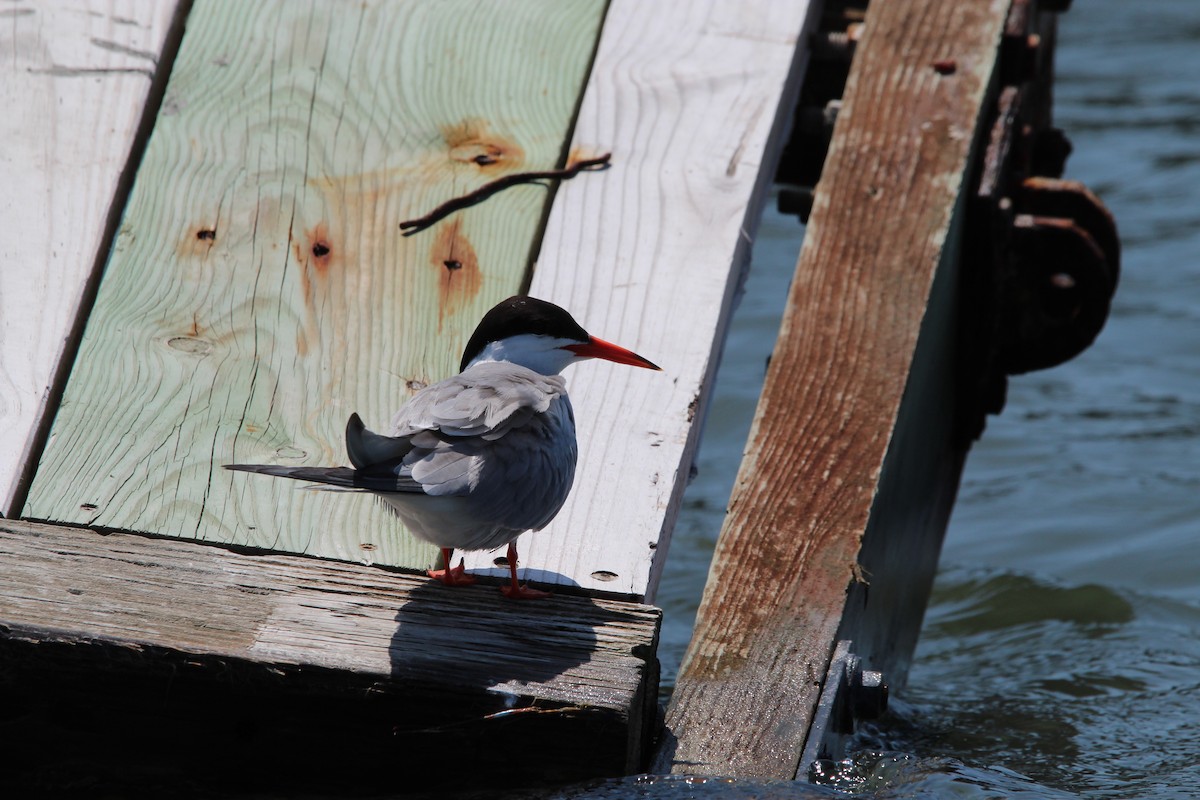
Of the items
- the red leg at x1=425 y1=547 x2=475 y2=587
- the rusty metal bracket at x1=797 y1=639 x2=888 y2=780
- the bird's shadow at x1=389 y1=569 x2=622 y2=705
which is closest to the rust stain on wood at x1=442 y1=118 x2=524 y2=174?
the red leg at x1=425 y1=547 x2=475 y2=587

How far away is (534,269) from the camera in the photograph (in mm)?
2910

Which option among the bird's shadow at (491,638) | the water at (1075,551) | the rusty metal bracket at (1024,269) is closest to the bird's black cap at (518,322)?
the bird's shadow at (491,638)

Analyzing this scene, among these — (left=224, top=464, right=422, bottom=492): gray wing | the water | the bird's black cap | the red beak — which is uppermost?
the bird's black cap

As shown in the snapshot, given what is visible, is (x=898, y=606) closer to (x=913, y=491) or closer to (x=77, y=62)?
(x=913, y=491)

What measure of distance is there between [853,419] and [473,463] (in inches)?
33.4

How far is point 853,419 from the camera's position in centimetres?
273

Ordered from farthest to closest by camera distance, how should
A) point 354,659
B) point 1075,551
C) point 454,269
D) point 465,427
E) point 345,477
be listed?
1. point 1075,551
2. point 454,269
3. point 465,427
4. point 345,477
5. point 354,659

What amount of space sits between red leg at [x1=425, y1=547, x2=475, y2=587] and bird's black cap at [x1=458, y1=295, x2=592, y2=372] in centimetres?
41

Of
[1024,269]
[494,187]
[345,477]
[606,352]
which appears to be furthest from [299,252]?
[1024,269]

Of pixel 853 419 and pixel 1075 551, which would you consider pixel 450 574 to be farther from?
pixel 1075 551

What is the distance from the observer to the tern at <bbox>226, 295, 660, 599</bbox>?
2.18m

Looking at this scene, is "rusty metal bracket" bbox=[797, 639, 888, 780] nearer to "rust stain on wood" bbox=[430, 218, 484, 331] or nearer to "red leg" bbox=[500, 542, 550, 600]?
"red leg" bbox=[500, 542, 550, 600]

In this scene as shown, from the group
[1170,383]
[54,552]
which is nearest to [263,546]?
[54,552]

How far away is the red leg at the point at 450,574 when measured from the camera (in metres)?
2.32
